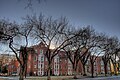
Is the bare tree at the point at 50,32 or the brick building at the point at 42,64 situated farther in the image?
the brick building at the point at 42,64

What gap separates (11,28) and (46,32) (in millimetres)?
3682

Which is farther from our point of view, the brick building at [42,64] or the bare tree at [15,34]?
the brick building at [42,64]

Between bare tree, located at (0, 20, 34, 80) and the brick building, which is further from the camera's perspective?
the brick building

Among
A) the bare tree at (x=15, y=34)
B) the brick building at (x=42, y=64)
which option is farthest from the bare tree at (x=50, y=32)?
the brick building at (x=42, y=64)

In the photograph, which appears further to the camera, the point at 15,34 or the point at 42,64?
the point at 42,64

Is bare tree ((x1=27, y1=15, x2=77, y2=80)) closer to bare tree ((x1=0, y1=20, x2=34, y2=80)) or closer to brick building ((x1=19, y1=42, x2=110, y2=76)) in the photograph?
bare tree ((x1=0, y1=20, x2=34, y2=80))

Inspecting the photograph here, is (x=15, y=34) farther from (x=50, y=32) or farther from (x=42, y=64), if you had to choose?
(x=42, y=64)

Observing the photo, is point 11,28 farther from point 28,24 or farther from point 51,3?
point 51,3

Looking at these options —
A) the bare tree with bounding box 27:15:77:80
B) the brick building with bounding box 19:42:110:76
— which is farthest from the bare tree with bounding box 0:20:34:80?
the brick building with bounding box 19:42:110:76

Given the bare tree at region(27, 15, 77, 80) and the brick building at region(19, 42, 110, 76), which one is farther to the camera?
the brick building at region(19, 42, 110, 76)

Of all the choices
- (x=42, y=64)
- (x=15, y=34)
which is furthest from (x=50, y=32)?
(x=42, y=64)

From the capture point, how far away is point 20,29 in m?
14.9

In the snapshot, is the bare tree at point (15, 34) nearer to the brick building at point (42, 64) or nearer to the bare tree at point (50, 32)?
the bare tree at point (50, 32)

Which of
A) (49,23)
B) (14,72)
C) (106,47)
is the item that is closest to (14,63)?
(14,72)
